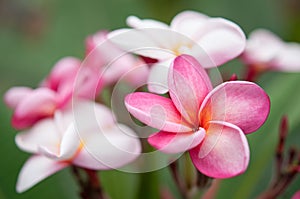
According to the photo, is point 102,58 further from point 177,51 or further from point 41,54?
point 41,54

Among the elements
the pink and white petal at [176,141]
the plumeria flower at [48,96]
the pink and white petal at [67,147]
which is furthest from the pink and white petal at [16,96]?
the pink and white petal at [176,141]

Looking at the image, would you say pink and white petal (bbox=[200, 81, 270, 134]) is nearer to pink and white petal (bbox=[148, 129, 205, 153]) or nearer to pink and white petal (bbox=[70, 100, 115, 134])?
pink and white petal (bbox=[148, 129, 205, 153])

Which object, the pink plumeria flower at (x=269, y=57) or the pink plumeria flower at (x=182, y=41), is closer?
the pink plumeria flower at (x=182, y=41)

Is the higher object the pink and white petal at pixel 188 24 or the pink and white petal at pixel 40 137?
the pink and white petal at pixel 188 24

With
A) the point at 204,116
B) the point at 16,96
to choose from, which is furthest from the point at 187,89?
the point at 16,96

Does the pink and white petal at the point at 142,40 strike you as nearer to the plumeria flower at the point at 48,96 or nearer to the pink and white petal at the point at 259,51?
the plumeria flower at the point at 48,96

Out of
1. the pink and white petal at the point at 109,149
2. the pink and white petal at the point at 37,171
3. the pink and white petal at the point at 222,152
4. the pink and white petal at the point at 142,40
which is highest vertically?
the pink and white petal at the point at 142,40

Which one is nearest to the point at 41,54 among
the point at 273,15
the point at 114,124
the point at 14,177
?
the point at 14,177
